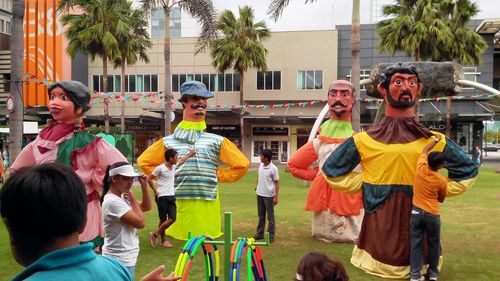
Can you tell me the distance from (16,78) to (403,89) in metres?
6.63

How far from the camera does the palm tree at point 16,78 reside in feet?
28.1

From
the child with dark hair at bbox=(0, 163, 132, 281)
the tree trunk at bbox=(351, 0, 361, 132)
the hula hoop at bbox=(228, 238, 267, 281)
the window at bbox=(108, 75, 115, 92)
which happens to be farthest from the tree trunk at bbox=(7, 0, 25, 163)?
the window at bbox=(108, 75, 115, 92)

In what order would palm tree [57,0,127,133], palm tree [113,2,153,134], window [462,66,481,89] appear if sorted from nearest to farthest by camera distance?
1. palm tree [57,0,127,133]
2. palm tree [113,2,153,134]
3. window [462,66,481,89]

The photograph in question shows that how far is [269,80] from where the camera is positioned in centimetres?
3130

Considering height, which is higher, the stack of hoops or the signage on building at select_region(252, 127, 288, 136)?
the stack of hoops

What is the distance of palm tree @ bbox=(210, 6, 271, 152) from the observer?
25.8 meters

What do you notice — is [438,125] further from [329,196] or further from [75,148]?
[75,148]

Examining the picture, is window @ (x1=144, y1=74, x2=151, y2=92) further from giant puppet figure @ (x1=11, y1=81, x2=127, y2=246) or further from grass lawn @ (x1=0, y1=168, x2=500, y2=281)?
giant puppet figure @ (x1=11, y1=81, x2=127, y2=246)

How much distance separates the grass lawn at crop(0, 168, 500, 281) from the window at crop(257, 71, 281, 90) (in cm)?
1890

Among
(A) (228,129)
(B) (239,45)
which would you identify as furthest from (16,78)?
(A) (228,129)

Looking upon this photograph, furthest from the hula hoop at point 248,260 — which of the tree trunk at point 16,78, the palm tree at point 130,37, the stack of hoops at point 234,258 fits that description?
the palm tree at point 130,37

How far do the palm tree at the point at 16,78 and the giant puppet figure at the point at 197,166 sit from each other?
3.05 m

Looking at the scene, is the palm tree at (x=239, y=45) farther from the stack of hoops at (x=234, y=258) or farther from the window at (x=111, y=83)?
the stack of hoops at (x=234, y=258)

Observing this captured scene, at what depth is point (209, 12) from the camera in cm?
1530
